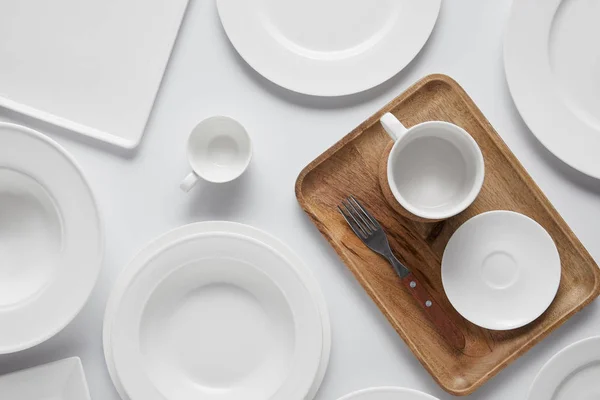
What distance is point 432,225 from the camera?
948mm

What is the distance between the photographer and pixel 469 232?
932 millimetres

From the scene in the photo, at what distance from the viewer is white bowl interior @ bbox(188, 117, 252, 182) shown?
935 mm

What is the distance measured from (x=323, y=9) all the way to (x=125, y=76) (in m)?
0.30

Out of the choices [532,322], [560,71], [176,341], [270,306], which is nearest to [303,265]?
[270,306]

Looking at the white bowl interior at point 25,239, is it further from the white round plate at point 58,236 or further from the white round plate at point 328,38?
the white round plate at point 328,38

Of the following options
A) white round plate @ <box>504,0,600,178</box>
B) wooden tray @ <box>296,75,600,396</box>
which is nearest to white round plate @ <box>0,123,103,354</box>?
wooden tray @ <box>296,75,600,396</box>

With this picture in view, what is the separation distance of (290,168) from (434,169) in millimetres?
207

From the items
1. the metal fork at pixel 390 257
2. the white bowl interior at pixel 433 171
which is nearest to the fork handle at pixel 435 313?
the metal fork at pixel 390 257

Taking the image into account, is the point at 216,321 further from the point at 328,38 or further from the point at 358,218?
the point at 328,38

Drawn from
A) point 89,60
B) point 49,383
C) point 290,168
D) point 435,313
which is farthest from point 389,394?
point 89,60

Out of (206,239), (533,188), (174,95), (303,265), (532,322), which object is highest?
(174,95)

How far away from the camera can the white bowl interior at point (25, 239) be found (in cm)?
91

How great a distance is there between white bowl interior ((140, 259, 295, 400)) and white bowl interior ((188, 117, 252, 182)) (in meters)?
0.14

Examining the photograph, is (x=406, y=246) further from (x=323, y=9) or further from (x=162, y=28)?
(x=162, y=28)
